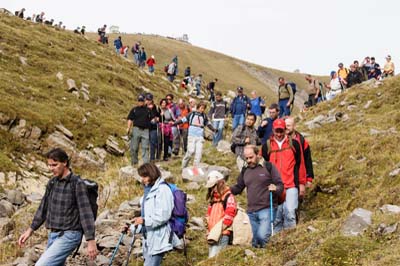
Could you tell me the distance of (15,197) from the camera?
1862 centimetres

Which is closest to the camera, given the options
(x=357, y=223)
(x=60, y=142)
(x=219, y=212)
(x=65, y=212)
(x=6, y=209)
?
(x=65, y=212)

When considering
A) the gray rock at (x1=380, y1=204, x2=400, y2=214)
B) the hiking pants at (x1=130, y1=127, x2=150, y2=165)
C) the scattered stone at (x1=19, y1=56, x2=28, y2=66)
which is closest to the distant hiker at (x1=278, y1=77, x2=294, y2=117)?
the hiking pants at (x1=130, y1=127, x2=150, y2=165)

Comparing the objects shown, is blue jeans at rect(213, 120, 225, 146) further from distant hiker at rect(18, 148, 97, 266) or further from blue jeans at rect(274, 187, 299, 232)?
distant hiker at rect(18, 148, 97, 266)

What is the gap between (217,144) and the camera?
74.2 feet

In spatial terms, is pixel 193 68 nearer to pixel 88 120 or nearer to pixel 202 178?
pixel 88 120

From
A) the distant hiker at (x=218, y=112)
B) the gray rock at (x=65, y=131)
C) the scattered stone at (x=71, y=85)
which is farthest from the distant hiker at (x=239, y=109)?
the scattered stone at (x=71, y=85)

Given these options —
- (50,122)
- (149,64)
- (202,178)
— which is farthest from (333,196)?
(149,64)

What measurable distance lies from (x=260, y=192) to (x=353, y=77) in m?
20.9

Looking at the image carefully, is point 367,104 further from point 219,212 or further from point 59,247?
point 59,247

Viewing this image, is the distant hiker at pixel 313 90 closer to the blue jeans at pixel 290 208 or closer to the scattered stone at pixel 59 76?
the scattered stone at pixel 59 76

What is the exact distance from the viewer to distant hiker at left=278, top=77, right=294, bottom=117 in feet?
70.3

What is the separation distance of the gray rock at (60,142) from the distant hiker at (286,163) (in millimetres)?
15481

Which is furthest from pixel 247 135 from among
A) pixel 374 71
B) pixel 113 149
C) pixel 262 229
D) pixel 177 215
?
pixel 374 71

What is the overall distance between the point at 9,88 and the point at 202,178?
15.9 meters
